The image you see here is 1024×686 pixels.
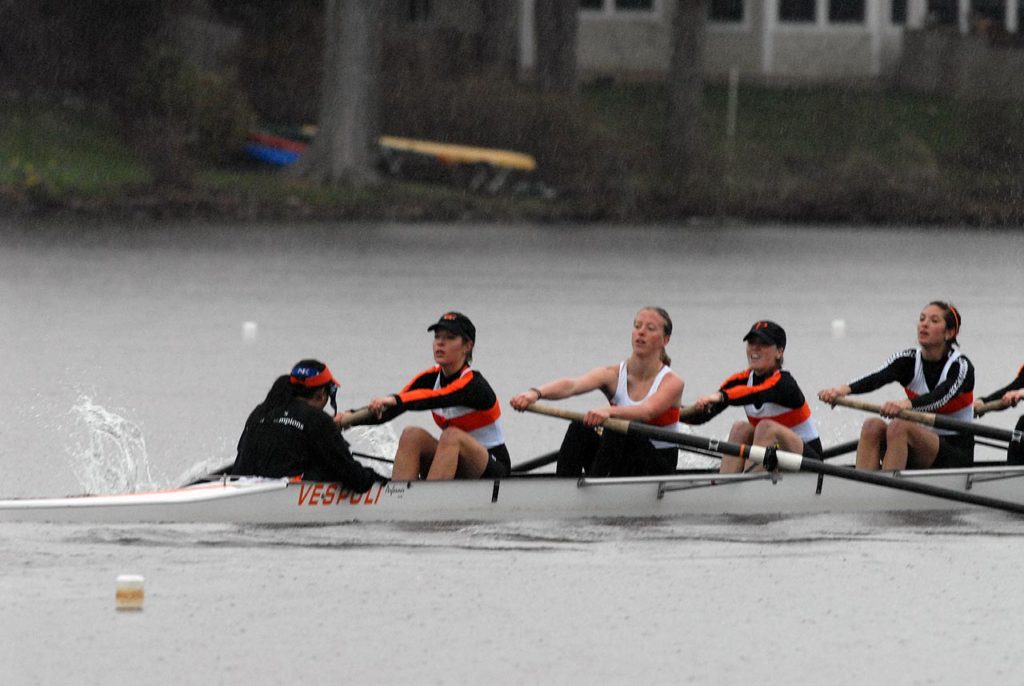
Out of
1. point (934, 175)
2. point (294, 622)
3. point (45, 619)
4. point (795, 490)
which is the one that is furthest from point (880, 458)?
point (934, 175)

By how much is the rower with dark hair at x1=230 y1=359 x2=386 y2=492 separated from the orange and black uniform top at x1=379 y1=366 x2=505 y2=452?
43 cm

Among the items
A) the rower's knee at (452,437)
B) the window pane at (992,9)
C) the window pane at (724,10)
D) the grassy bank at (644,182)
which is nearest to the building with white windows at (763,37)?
the window pane at (724,10)

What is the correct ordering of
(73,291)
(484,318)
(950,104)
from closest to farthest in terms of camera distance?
(484,318) < (73,291) < (950,104)

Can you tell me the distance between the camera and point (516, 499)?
39.5 feet

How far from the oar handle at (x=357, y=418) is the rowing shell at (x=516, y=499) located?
0.40 metres

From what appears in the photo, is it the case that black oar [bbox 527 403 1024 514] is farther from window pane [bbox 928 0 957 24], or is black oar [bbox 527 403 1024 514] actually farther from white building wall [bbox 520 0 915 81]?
window pane [bbox 928 0 957 24]

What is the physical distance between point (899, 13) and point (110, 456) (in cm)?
3855

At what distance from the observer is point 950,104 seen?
4591cm

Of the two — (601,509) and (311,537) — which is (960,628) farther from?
(311,537)

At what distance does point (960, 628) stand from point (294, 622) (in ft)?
11.6

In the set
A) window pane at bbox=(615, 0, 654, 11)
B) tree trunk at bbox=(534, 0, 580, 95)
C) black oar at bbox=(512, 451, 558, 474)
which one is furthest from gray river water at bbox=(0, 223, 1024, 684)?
window pane at bbox=(615, 0, 654, 11)

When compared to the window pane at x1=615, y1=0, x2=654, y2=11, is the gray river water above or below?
below

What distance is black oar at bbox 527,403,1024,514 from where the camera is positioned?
1207 cm

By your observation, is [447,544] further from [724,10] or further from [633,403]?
[724,10]
